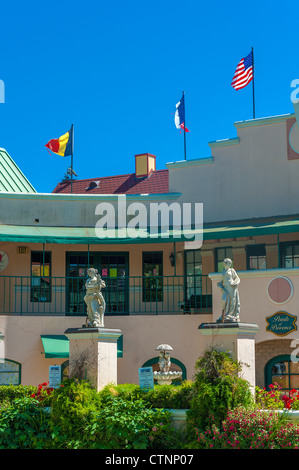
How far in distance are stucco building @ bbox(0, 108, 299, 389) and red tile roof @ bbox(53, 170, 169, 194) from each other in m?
11.2

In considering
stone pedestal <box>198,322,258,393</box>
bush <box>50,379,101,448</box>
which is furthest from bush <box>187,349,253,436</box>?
bush <box>50,379,101,448</box>

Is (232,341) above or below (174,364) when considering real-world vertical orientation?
above

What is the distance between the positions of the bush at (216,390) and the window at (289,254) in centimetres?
894

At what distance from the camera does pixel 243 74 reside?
26422 mm

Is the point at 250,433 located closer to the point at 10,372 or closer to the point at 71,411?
the point at 71,411

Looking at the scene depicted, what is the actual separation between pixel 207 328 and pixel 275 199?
392 inches

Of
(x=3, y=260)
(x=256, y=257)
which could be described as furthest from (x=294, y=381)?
(x=3, y=260)

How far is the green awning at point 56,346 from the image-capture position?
75.2ft

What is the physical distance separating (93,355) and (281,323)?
693 centimetres

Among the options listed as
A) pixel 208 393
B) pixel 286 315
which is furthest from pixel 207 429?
pixel 286 315

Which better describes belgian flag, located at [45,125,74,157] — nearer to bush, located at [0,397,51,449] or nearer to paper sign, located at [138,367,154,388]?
paper sign, located at [138,367,154,388]
